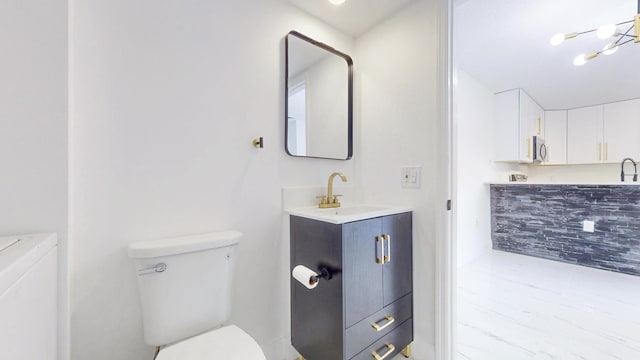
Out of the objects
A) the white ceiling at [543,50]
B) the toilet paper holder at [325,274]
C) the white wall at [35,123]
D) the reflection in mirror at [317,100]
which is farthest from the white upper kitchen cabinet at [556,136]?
the white wall at [35,123]

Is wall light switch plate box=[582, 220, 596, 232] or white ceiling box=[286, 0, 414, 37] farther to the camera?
wall light switch plate box=[582, 220, 596, 232]

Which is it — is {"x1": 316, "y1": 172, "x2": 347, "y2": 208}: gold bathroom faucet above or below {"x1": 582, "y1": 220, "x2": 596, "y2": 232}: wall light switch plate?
above

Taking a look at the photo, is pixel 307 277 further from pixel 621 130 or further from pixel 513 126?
pixel 621 130

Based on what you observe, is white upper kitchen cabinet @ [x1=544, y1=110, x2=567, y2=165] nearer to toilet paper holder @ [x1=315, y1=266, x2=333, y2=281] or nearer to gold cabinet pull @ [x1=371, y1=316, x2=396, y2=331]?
gold cabinet pull @ [x1=371, y1=316, x2=396, y2=331]

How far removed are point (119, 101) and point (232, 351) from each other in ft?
3.68

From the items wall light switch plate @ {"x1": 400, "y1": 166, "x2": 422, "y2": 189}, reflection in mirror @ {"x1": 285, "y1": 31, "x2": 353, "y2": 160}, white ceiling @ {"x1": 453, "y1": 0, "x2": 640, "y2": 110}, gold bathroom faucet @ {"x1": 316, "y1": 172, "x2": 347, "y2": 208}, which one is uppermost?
white ceiling @ {"x1": 453, "y1": 0, "x2": 640, "y2": 110}

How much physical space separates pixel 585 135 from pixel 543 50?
2.88 metres

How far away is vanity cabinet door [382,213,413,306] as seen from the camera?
4.44 feet

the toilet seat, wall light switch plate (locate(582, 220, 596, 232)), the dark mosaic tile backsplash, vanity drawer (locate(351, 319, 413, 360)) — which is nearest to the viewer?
the toilet seat

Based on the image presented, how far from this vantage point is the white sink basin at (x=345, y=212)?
3.88 feet

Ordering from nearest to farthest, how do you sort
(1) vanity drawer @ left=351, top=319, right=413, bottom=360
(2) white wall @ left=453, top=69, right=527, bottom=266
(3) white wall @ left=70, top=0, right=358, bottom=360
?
(3) white wall @ left=70, top=0, right=358, bottom=360 < (1) vanity drawer @ left=351, top=319, right=413, bottom=360 < (2) white wall @ left=453, top=69, right=527, bottom=266

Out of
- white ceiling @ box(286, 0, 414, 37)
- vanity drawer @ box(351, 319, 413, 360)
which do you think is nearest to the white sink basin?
vanity drawer @ box(351, 319, 413, 360)

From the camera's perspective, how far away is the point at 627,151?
3.75 meters

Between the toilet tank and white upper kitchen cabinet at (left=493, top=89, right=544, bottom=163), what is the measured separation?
4.10 meters
